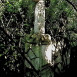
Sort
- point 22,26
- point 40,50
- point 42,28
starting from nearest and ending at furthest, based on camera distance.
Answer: point 40,50 → point 42,28 → point 22,26

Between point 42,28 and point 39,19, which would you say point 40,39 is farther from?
point 39,19

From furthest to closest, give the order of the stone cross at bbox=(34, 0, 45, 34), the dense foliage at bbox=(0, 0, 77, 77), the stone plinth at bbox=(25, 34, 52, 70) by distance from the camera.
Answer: the dense foliage at bbox=(0, 0, 77, 77) → the stone cross at bbox=(34, 0, 45, 34) → the stone plinth at bbox=(25, 34, 52, 70)

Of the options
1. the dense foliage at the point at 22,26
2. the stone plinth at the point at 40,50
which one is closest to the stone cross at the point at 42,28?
the stone plinth at the point at 40,50

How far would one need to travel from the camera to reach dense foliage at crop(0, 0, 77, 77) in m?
3.45

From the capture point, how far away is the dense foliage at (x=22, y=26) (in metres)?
3.45

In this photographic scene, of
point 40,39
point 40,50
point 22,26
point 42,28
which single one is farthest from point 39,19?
point 22,26

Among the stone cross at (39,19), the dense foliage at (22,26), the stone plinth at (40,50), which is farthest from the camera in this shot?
the dense foliage at (22,26)

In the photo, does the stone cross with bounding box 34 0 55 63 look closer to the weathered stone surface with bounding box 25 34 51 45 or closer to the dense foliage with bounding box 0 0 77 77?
the weathered stone surface with bounding box 25 34 51 45

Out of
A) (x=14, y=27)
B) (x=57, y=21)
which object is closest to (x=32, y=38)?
(x=14, y=27)

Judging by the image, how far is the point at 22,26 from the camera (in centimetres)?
427

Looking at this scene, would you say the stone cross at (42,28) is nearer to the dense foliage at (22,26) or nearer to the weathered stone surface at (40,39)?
the weathered stone surface at (40,39)

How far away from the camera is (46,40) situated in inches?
105

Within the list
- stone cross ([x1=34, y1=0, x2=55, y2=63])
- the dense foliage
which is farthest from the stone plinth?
the dense foliage

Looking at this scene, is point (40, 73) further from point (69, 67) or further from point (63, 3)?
point (63, 3)
